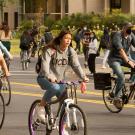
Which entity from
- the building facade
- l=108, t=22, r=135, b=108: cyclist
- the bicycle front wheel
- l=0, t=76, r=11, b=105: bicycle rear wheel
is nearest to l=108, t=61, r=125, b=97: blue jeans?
l=108, t=22, r=135, b=108: cyclist

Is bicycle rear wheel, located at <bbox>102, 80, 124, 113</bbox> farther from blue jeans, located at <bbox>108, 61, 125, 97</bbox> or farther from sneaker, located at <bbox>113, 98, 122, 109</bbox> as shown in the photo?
blue jeans, located at <bbox>108, 61, 125, 97</bbox>

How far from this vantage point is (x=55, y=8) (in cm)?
7775

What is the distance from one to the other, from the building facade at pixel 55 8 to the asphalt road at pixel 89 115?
4729cm

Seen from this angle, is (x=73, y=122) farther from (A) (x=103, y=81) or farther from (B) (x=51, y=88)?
(A) (x=103, y=81)

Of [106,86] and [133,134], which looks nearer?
[133,134]

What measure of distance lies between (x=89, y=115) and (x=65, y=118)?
4126mm

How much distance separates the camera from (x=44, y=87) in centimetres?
947

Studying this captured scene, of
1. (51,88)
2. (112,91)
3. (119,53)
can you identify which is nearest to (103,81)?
(112,91)

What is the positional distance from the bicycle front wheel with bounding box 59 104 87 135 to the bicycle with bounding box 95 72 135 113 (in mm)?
4075

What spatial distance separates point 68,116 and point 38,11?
226ft

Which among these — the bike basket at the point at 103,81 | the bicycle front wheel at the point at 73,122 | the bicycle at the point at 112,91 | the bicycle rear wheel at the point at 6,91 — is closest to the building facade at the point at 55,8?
the bicycle rear wheel at the point at 6,91

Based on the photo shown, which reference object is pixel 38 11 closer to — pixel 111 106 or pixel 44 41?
pixel 44 41

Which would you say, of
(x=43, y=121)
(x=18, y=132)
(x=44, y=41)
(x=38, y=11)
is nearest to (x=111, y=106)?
(x=18, y=132)

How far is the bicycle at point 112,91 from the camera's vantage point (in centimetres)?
1281
